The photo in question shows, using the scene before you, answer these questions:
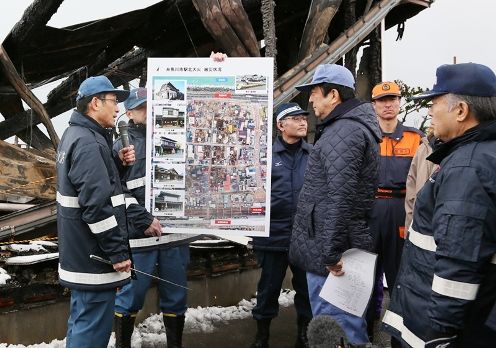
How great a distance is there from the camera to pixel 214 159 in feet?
11.5

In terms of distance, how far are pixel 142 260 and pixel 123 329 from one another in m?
0.58

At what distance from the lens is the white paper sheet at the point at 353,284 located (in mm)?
2838

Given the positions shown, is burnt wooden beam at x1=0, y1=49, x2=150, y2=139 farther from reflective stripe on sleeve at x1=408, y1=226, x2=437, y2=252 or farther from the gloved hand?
the gloved hand

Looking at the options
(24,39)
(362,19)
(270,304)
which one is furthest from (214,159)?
(362,19)

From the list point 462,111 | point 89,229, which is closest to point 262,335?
point 89,229

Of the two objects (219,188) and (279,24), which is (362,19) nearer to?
(279,24)

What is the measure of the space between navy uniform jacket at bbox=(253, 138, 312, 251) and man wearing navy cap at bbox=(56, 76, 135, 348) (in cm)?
154

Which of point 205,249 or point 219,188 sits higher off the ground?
point 219,188

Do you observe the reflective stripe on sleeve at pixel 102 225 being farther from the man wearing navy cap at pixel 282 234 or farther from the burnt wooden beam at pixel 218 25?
the burnt wooden beam at pixel 218 25

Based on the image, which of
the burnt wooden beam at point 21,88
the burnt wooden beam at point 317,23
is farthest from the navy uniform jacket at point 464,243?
the burnt wooden beam at point 317,23

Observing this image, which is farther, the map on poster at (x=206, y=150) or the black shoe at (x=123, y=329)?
the black shoe at (x=123, y=329)

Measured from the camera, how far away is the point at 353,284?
112 inches

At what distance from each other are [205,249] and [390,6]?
17.4ft

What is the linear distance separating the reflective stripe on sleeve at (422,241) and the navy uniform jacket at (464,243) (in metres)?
0.01
